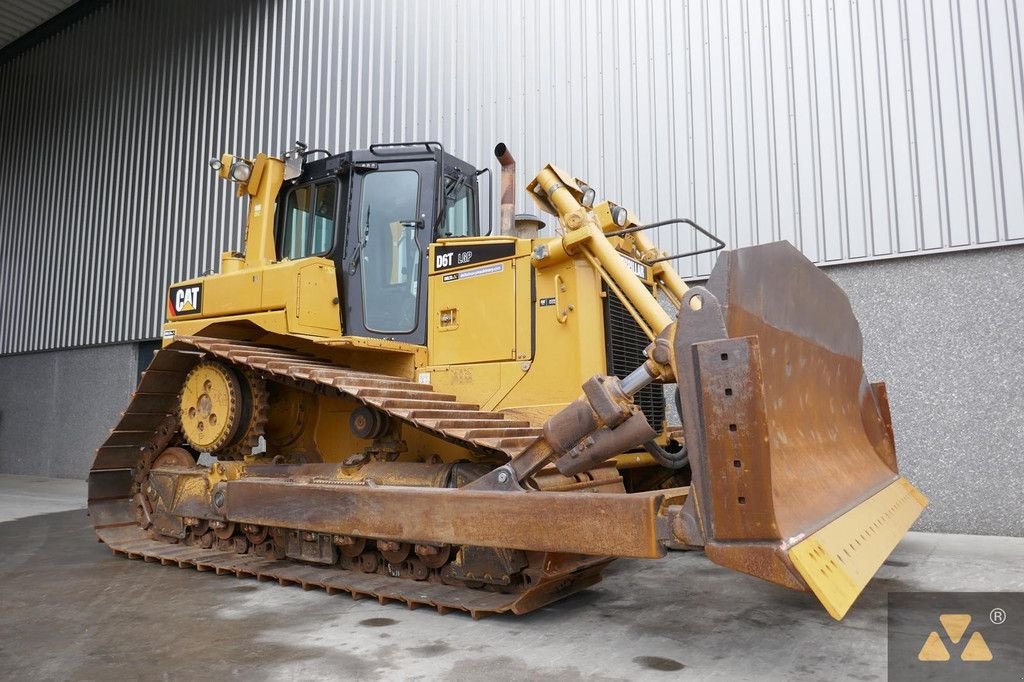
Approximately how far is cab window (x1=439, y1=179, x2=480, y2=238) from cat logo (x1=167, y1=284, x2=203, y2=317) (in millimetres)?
2316

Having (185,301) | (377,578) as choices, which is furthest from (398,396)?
(185,301)

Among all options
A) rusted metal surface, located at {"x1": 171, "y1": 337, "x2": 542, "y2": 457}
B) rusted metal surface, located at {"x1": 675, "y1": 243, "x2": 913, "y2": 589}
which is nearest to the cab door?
rusted metal surface, located at {"x1": 171, "y1": 337, "x2": 542, "y2": 457}

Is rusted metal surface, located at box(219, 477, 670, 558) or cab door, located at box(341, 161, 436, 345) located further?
cab door, located at box(341, 161, 436, 345)

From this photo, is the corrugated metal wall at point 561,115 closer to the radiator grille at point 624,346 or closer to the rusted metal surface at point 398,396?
the radiator grille at point 624,346

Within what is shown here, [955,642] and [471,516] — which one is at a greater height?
[471,516]

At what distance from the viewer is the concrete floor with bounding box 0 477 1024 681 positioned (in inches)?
121

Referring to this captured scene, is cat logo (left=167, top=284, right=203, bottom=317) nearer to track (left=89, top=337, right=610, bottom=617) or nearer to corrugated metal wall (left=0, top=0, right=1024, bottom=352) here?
track (left=89, top=337, right=610, bottom=617)

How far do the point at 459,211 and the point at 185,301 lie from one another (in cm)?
264

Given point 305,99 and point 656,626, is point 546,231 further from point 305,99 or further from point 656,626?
point 656,626

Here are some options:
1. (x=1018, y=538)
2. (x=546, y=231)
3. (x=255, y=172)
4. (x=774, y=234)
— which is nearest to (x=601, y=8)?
(x=546, y=231)

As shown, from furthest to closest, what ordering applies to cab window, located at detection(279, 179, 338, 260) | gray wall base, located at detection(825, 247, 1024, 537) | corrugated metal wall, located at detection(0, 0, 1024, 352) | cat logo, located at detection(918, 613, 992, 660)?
corrugated metal wall, located at detection(0, 0, 1024, 352) < gray wall base, located at detection(825, 247, 1024, 537) < cab window, located at detection(279, 179, 338, 260) < cat logo, located at detection(918, 613, 992, 660)

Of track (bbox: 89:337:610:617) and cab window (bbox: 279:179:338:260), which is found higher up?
cab window (bbox: 279:179:338:260)

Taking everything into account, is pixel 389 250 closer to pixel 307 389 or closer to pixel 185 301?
pixel 307 389

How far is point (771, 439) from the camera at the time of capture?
3102 millimetres
